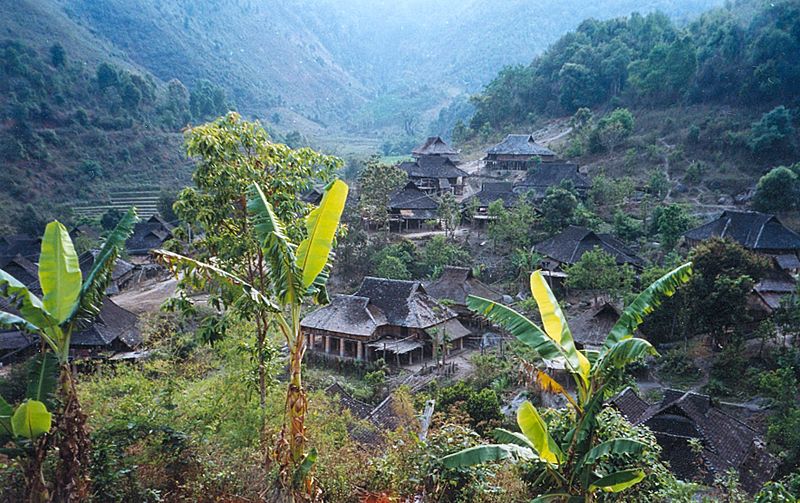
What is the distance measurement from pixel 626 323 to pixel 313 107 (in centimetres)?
11366

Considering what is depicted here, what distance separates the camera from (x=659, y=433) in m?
13.6

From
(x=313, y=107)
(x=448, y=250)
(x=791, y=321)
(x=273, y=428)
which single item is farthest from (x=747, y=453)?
(x=313, y=107)

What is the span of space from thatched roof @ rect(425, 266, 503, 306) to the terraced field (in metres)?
31.9

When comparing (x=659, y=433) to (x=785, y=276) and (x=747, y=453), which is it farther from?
(x=785, y=276)

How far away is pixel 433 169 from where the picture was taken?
45406mm

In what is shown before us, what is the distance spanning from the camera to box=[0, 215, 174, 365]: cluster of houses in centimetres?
2189

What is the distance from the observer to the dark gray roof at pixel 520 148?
4762cm

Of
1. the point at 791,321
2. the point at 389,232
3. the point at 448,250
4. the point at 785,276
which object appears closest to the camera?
the point at 791,321

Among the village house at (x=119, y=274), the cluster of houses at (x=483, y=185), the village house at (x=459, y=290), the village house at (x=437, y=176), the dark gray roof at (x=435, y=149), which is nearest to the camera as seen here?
the village house at (x=459, y=290)

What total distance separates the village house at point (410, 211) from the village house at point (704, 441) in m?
23.6

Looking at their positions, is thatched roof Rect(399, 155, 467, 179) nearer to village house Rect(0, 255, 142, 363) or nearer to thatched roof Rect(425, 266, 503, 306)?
thatched roof Rect(425, 266, 503, 306)

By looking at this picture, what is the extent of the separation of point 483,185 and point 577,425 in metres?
34.8

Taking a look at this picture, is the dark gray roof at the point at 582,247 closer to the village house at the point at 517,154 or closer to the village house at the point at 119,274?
the village house at the point at 517,154

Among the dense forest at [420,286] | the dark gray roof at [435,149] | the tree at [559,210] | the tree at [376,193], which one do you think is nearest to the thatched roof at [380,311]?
the dense forest at [420,286]
